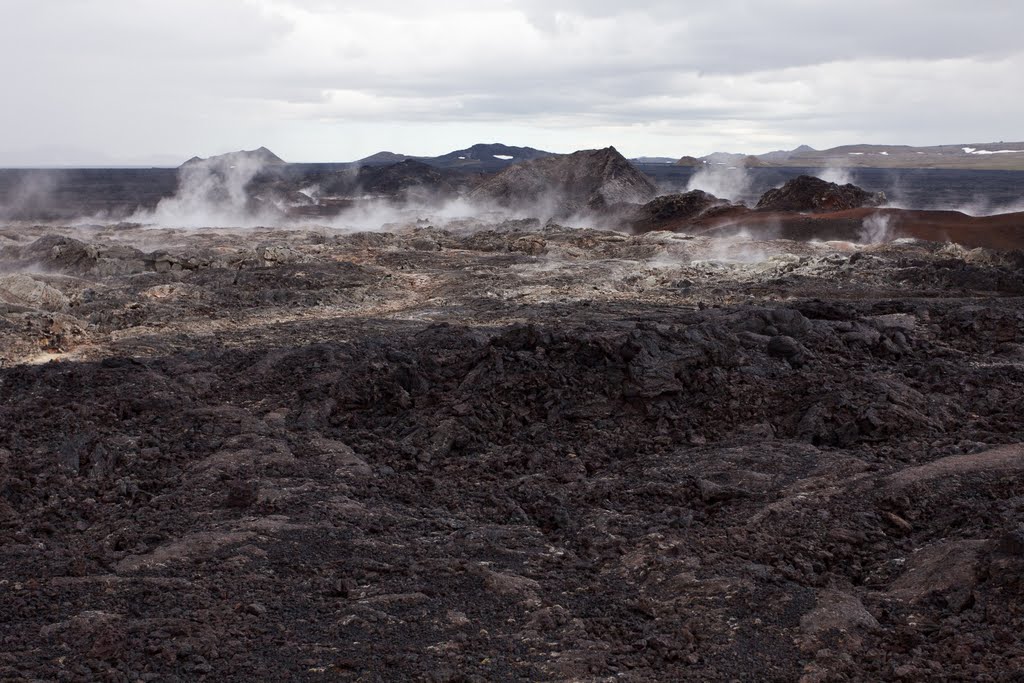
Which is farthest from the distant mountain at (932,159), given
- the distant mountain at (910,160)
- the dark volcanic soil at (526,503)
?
the dark volcanic soil at (526,503)

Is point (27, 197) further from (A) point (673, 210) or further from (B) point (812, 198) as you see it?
(B) point (812, 198)

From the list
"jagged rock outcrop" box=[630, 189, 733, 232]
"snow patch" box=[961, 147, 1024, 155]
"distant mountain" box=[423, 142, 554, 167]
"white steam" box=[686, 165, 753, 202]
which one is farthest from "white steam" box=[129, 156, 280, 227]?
"snow patch" box=[961, 147, 1024, 155]

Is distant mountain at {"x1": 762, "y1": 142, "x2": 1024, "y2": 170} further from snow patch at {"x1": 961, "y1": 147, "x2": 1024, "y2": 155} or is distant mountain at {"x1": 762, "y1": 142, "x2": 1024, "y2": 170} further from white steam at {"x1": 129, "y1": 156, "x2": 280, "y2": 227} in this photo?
white steam at {"x1": 129, "y1": 156, "x2": 280, "y2": 227}

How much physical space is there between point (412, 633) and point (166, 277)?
16.2m

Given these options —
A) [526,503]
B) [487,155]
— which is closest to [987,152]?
[487,155]

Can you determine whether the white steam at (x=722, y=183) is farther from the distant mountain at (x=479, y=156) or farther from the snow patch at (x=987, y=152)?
the snow patch at (x=987, y=152)

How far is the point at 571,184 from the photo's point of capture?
144 ft

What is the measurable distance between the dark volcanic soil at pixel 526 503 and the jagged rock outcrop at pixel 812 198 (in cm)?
2248

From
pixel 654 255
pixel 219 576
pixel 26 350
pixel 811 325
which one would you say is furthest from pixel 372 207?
pixel 219 576

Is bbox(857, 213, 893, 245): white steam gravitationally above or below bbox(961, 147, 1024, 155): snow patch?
below

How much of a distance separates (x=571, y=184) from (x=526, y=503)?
38.2 m

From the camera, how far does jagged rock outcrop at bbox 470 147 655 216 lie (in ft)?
139

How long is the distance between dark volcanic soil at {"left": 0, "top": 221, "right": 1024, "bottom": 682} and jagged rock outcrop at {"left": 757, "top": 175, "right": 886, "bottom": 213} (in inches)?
885

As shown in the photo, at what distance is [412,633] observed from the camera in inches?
196
